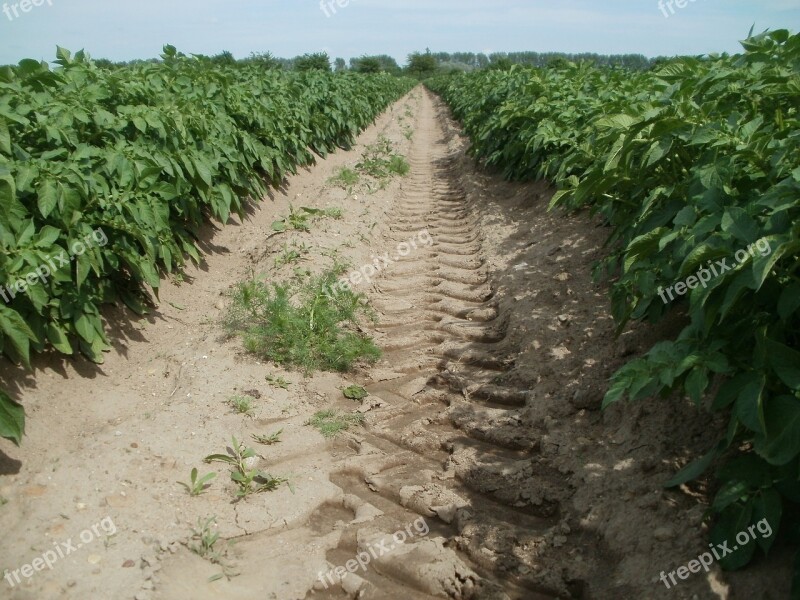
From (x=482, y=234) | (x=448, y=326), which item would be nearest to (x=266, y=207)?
(x=482, y=234)

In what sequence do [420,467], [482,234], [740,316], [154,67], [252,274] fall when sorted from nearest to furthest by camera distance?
[740,316], [420,467], [252,274], [154,67], [482,234]

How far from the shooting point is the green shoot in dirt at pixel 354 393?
439 cm

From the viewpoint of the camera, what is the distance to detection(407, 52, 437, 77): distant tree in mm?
86613

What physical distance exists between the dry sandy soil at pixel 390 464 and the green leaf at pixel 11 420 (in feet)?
0.88

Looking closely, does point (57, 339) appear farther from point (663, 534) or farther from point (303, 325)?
point (663, 534)

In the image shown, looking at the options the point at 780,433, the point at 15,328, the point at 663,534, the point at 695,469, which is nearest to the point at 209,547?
the point at 15,328

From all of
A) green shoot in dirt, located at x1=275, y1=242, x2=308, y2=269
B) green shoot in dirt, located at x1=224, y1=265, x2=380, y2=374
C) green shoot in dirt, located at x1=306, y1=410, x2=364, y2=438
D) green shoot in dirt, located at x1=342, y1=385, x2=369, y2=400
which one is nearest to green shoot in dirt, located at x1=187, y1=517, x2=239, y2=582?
green shoot in dirt, located at x1=306, y1=410, x2=364, y2=438

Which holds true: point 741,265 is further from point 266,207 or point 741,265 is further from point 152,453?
point 266,207

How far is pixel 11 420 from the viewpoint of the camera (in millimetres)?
2998

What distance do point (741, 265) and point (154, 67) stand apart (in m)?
5.98

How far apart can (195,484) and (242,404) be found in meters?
0.74

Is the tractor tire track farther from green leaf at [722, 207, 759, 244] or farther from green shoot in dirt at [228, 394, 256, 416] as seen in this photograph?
green leaf at [722, 207, 759, 244]

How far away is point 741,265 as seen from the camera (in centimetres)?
216

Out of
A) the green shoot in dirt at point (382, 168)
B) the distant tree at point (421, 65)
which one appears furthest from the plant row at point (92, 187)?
the distant tree at point (421, 65)
